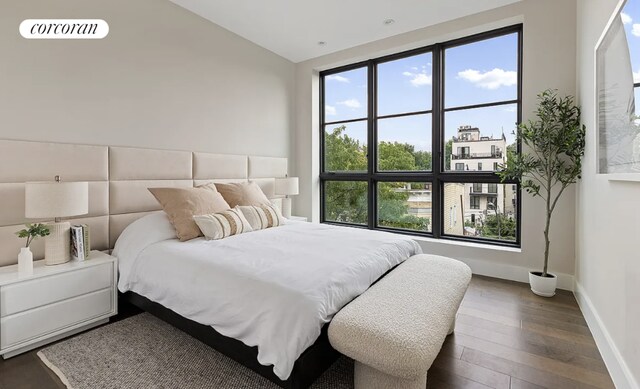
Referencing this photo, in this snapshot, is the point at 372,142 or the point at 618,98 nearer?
the point at 618,98

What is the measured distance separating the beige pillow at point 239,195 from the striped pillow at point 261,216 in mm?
129

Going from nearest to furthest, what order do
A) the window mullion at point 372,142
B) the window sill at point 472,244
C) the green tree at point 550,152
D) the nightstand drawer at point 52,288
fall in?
the nightstand drawer at point 52,288 → the green tree at point 550,152 → the window sill at point 472,244 → the window mullion at point 372,142

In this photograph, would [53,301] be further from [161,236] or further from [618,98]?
[618,98]

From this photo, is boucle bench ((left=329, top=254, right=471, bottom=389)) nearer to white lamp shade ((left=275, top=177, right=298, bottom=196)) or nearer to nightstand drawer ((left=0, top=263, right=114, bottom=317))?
nightstand drawer ((left=0, top=263, right=114, bottom=317))

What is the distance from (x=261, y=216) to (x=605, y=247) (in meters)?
2.57

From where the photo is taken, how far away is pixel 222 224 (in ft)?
8.08

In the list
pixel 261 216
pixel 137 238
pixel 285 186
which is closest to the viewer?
pixel 137 238

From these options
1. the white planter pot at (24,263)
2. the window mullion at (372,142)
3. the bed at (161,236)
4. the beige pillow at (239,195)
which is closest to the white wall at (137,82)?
the bed at (161,236)

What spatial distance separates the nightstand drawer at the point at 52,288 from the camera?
5.78 ft

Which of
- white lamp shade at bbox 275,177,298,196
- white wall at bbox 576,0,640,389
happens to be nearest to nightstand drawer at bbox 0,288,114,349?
→ white lamp shade at bbox 275,177,298,196

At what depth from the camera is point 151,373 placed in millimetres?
1668

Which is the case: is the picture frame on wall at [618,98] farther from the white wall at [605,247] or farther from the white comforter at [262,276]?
the white comforter at [262,276]

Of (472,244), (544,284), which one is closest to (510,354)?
(544,284)

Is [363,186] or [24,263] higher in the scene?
[363,186]
